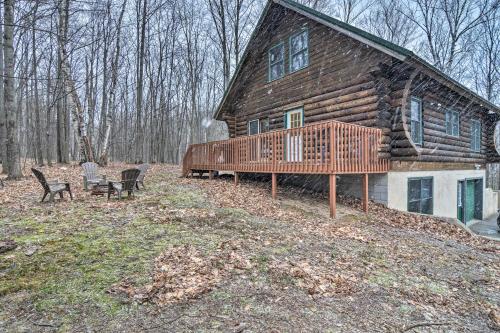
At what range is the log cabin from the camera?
9.13m

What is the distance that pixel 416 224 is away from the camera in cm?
879

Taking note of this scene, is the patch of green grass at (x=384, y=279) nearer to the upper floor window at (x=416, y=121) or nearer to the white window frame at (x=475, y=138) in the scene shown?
the upper floor window at (x=416, y=121)

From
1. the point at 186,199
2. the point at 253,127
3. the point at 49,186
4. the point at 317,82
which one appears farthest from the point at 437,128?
the point at 49,186

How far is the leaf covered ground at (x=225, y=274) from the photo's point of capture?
3.06 m

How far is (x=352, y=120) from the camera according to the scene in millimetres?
10734

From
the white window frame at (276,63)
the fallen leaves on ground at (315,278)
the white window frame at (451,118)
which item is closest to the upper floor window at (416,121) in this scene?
the white window frame at (451,118)

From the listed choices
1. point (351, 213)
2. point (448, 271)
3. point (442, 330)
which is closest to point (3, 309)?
point (442, 330)

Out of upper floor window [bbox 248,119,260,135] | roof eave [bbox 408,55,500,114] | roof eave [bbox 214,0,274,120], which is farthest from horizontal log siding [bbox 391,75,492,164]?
roof eave [bbox 214,0,274,120]

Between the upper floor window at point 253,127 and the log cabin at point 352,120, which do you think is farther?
the upper floor window at point 253,127

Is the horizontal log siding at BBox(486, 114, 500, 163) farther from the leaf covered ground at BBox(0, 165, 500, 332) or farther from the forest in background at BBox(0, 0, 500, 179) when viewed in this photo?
the leaf covered ground at BBox(0, 165, 500, 332)

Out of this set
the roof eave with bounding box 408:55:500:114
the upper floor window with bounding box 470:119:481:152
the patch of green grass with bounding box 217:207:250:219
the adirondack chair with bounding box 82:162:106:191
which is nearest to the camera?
the patch of green grass with bounding box 217:207:250:219

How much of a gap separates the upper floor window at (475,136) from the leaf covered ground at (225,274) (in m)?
10.5

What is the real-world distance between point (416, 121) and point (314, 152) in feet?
14.7

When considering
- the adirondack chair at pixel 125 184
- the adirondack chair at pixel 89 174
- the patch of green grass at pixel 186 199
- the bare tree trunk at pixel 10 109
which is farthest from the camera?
the bare tree trunk at pixel 10 109
